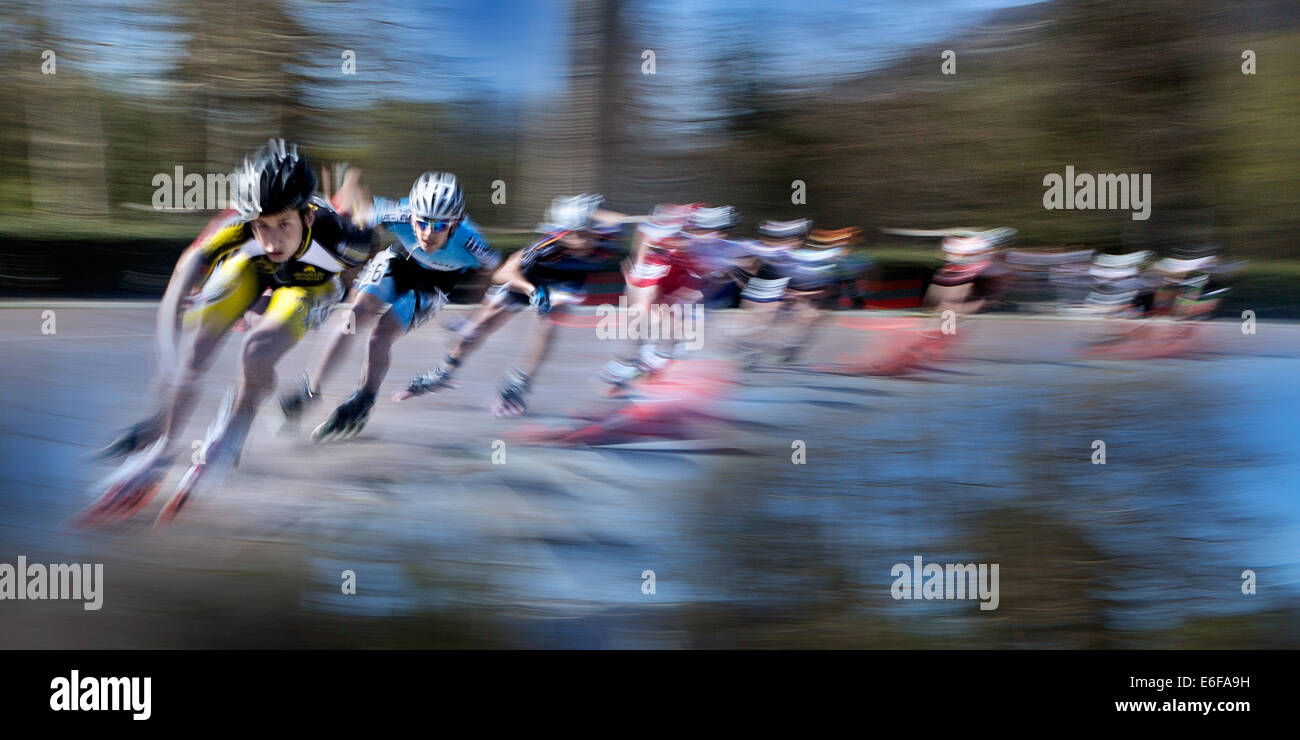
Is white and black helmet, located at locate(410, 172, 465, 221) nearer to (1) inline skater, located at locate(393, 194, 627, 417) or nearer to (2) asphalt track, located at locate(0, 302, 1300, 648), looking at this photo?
(1) inline skater, located at locate(393, 194, 627, 417)

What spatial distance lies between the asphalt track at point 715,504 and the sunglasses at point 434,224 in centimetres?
38

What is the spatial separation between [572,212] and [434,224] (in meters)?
0.46

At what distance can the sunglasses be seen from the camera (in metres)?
2.94

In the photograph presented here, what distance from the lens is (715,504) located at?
9.79ft

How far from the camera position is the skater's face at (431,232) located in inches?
116
